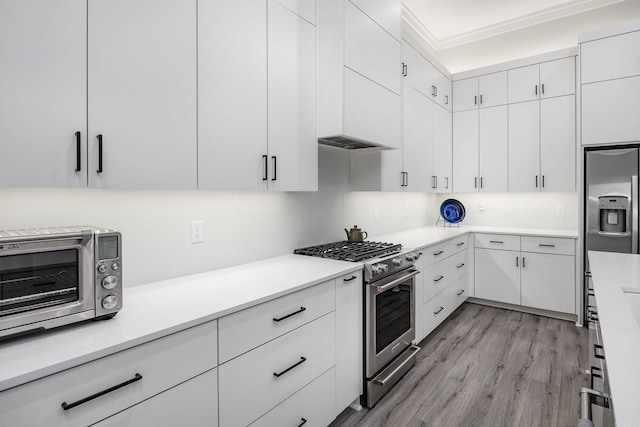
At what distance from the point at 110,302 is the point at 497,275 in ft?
12.4

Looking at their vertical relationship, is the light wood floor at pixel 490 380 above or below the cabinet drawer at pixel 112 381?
below

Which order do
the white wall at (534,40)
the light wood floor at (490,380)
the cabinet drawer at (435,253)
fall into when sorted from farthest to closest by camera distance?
the white wall at (534,40) < the cabinet drawer at (435,253) < the light wood floor at (490,380)

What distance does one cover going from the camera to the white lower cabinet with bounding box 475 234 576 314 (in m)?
3.51

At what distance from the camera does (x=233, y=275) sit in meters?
1.88

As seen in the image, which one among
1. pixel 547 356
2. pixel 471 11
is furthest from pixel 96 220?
pixel 471 11

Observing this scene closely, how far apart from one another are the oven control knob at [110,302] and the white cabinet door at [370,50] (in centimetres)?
179

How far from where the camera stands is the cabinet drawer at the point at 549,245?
3.48m

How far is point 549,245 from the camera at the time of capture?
141 inches

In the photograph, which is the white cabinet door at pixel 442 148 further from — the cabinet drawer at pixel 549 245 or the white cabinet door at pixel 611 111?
the white cabinet door at pixel 611 111

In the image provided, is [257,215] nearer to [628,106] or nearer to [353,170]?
[353,170]

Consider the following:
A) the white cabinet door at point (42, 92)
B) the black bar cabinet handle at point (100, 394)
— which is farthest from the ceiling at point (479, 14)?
the black bar cabinet handle at point (100, 394)

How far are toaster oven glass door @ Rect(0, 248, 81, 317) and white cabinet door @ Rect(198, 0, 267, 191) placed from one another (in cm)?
60

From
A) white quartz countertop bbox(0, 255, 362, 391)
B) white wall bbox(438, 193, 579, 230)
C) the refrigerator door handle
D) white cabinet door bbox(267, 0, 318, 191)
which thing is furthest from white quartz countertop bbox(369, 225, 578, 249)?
white cabinet door bbox(267, 0, 318, 191)

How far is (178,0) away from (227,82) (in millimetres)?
366
